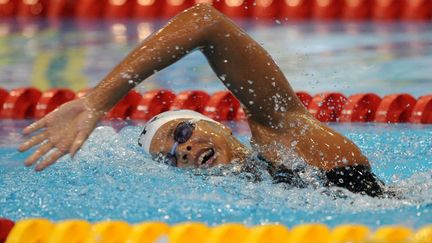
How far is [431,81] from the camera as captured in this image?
18.7 ft

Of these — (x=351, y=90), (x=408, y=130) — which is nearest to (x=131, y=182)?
(x=408, y=130)

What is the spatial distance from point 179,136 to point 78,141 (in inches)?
29.6

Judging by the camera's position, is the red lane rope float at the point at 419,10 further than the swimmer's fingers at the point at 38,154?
Yes

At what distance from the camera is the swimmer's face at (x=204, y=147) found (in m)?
3.22

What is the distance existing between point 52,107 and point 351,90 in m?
1.67

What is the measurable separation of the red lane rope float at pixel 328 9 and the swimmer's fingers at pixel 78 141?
5.41 metres

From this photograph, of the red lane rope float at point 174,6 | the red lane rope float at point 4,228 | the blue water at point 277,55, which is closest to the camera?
the red lane rope float at point 4,228

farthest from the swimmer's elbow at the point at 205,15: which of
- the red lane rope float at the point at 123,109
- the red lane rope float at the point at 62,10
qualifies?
the red lane rope float at the point at 62,10

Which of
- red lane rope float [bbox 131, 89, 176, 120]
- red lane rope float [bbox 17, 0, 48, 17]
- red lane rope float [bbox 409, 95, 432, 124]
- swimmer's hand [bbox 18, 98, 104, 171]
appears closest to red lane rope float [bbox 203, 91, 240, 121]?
red lane rope float [bbox 131, 89, 176, 120]

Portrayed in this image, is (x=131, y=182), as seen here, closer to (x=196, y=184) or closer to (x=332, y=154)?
(x=196, y=184)

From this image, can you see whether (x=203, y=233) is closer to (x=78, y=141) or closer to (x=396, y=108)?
(x=78, y=141)

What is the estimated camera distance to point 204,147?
3.22 meters

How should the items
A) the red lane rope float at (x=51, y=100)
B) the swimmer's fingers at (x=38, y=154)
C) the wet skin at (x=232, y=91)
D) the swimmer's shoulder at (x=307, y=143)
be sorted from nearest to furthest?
the swimmer's fingers at (x=38, y=154), the wet skin at (x=232, y=91), the swimmer's shoulder at (x=307, y=143), the red lane rope float at (x=51, y=100)

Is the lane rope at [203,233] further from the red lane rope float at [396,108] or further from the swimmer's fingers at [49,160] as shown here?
the red lane rope float at [396,108]
